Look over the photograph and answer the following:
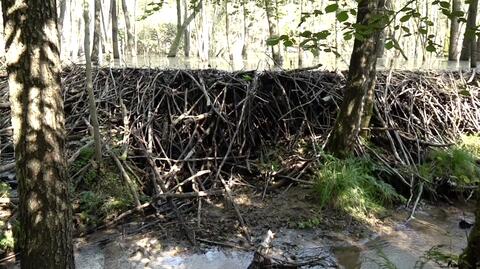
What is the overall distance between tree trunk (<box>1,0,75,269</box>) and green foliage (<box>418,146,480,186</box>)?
15.6 feet

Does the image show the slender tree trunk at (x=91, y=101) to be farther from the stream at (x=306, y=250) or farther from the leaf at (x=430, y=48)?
the leaf at (x=430, y=48)

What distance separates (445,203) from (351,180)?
1.56 m

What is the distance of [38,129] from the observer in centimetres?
308

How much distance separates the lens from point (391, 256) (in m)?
4.59

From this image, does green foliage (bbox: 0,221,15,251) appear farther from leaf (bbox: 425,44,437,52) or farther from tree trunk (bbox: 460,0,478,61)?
tree trunk (bbox: 460,0,478,61)

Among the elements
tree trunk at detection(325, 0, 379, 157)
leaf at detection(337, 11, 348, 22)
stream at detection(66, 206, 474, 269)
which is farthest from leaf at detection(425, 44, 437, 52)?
tree trunk at detection(325, 0, 379, 157)

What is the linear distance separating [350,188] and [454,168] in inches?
68.5

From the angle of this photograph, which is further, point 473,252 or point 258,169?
point 258,169

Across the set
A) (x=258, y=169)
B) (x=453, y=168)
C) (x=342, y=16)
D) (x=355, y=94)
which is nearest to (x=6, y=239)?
(x=258, y=169)

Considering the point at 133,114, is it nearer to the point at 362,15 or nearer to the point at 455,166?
the point at 362,15

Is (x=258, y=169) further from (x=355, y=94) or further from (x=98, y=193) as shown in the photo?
(x=98, y=193)

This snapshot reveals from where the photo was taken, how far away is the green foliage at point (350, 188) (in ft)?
17.9

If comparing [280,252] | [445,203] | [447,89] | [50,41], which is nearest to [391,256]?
[280,252]

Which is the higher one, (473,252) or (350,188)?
(473,252)
